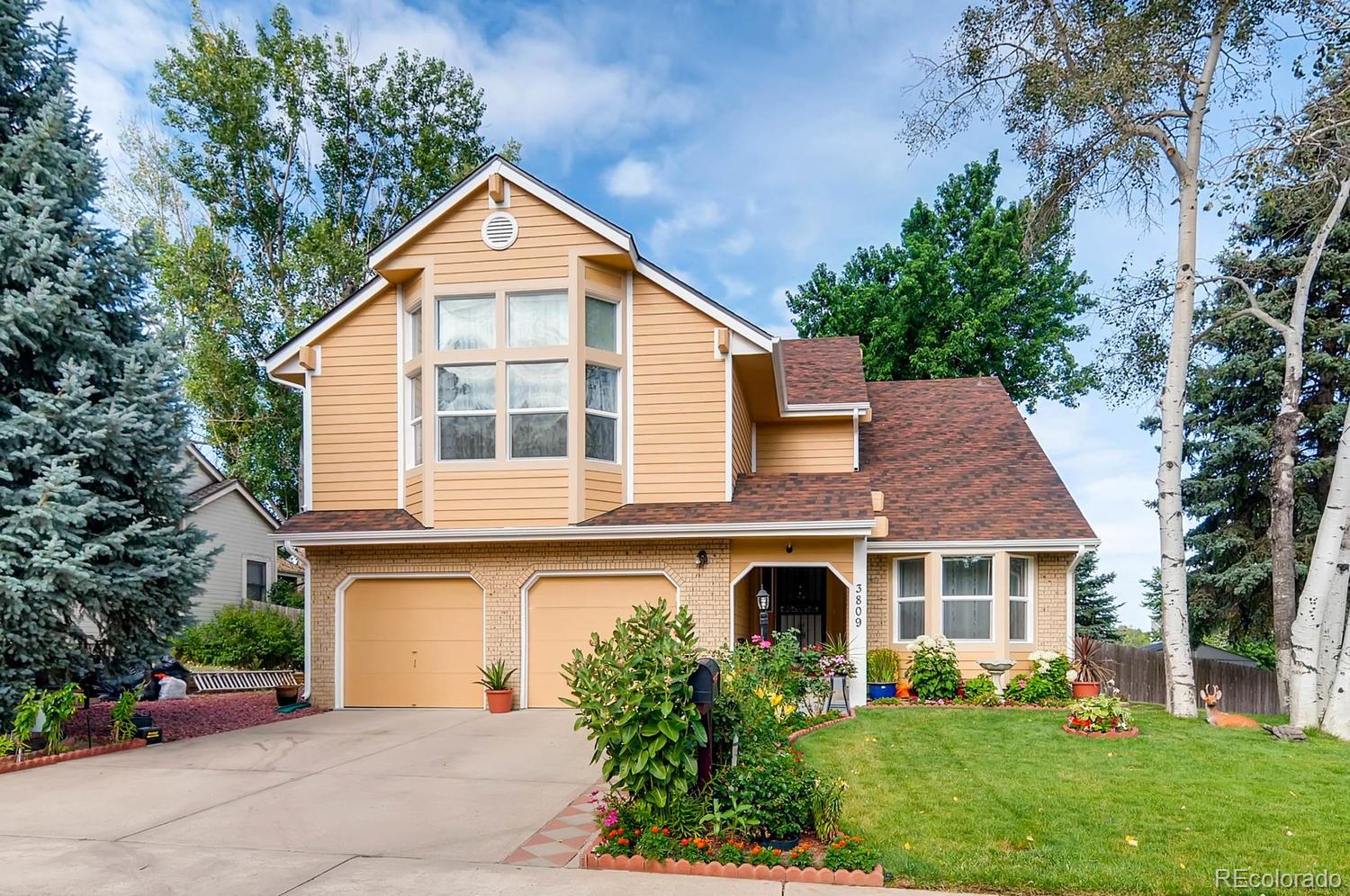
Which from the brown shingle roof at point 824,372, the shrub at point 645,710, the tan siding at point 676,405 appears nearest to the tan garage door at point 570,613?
the tan siding at point 676,405

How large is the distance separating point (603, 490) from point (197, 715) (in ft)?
22.0

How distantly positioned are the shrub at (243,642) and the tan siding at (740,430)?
1195cm

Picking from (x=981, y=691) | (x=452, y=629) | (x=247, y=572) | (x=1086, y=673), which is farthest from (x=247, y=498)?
(x=1086, y=673)

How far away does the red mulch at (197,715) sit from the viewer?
10.9 m

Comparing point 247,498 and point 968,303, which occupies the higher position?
point 968,303

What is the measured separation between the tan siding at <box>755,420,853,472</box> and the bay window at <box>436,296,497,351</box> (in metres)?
5.80

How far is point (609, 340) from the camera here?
13281 millimetres

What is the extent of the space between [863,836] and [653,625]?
2041 mm

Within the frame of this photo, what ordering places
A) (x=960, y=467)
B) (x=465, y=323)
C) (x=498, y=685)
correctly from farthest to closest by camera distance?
(x=960, y=467)
(x=465, y=323)
(x=498, y=685)

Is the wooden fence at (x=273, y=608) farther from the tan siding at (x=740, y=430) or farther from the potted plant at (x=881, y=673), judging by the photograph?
the potted plant at (x=881, y=673)

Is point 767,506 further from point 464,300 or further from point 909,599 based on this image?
point 464,300

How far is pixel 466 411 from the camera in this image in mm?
13008

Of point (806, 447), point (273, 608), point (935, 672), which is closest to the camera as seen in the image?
point (935, 672)

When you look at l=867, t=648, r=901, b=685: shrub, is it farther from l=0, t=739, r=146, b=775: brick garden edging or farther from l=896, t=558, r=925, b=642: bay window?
l=0, t=739, r=146, b=775: brick garden edging
